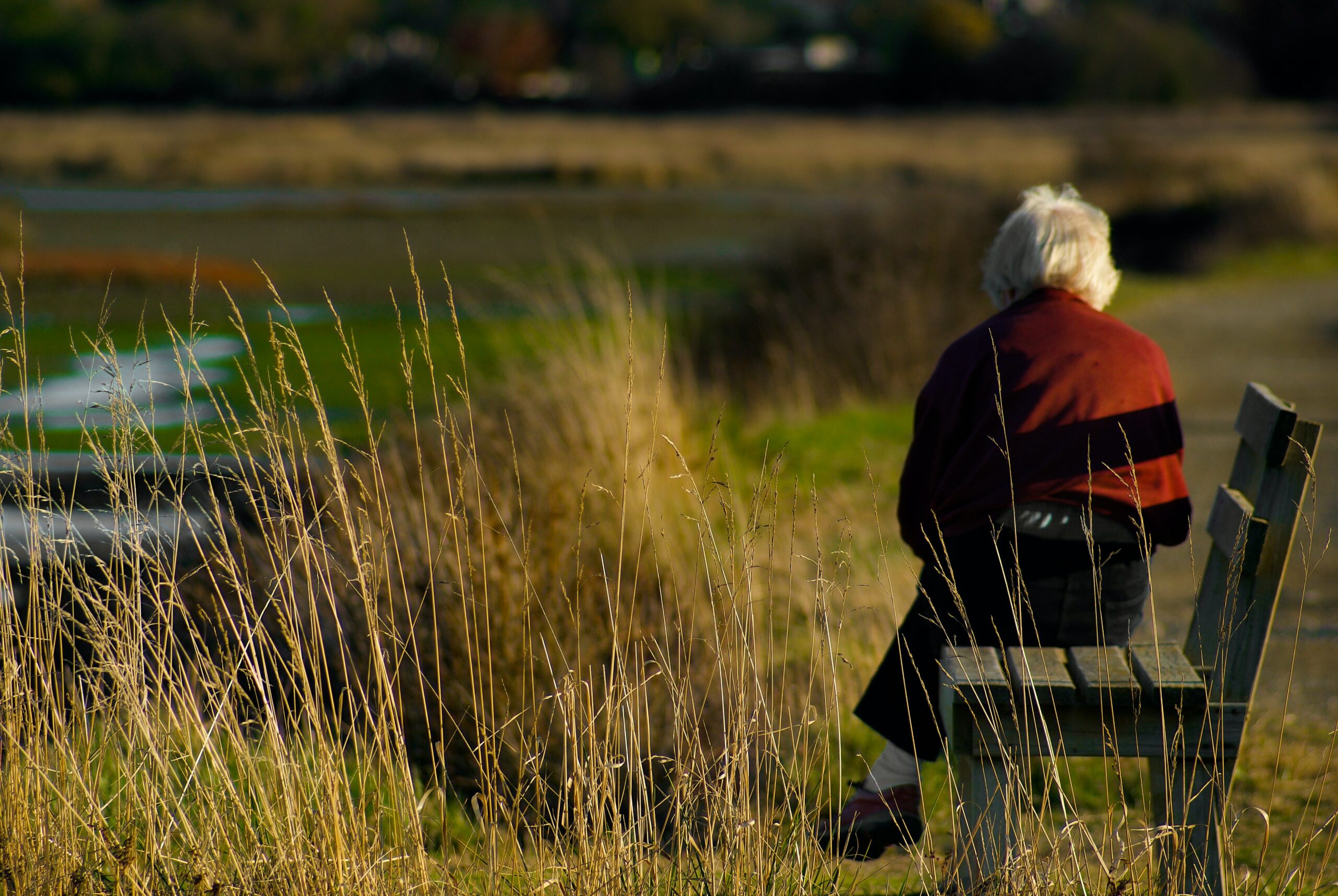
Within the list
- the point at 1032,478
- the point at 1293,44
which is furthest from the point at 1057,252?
the point at 1293,44

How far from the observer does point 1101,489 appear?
3191 mm

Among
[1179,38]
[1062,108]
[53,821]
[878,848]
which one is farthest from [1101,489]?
[1062,108]

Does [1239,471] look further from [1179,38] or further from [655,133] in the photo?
[655,133]

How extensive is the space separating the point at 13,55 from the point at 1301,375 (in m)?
76.3

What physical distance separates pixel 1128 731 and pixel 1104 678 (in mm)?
132

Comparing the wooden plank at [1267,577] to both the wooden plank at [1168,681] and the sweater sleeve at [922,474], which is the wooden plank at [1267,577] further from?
the sweater sleeve at [922,474]

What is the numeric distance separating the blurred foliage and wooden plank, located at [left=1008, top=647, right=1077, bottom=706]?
59708mm

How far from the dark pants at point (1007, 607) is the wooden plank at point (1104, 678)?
0.28m

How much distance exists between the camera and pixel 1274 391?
37.8ft

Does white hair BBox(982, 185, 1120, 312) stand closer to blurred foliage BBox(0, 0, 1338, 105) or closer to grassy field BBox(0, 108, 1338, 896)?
grassy field BBox(0, 108, 1338, 896)

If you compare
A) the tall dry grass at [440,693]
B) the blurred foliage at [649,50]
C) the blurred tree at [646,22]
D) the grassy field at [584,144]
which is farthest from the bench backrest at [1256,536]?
the blurred tree at [646,22]

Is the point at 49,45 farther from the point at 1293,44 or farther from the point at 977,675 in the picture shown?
the point at 977,675

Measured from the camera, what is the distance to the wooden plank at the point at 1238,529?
2822 mm

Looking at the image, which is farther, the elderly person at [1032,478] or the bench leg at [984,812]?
the elderly person at [1032,478]
